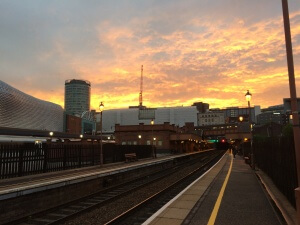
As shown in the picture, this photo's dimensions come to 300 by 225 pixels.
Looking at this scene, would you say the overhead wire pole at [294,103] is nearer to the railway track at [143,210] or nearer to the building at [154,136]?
the railway track at [143,210]

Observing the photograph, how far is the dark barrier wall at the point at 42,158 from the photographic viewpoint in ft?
58.2

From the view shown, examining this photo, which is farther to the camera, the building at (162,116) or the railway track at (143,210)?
the building at (162,116)

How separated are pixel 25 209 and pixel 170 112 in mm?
175374

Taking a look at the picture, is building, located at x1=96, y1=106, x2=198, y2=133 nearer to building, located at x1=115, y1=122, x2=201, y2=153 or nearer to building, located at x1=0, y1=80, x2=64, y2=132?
building, located at x1=0, y1=80, x2=64, y2=132

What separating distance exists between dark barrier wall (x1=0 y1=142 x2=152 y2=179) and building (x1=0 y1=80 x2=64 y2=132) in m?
133

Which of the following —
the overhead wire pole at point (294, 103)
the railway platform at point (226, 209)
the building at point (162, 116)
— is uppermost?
the building at point (162, 116)

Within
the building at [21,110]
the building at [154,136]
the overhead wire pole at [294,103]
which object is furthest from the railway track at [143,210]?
the building at [21,110]

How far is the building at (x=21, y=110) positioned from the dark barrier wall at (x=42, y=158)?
133m

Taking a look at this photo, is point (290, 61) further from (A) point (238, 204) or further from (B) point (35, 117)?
(B) point (35, 117)

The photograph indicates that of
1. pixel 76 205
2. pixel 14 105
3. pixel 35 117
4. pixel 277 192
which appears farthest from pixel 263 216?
pixel 35 117

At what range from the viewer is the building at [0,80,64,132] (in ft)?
489

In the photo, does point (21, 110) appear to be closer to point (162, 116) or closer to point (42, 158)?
point (162, 116)

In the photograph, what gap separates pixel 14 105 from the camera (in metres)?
158

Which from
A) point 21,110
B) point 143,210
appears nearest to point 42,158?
point 143,210
